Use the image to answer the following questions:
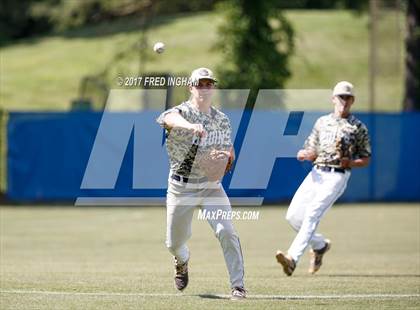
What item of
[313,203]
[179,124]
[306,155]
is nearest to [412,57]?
[306,155]

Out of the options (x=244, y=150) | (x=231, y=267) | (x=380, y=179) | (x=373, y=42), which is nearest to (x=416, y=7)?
(x=373, y=42)

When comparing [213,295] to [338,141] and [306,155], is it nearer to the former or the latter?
[306,155]

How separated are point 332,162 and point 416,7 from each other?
22.7m

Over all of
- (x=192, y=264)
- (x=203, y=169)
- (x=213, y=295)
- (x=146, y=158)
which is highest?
(x=203, y=169)

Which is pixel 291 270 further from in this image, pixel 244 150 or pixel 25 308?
pixel 244 150

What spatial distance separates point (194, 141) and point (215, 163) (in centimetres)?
30

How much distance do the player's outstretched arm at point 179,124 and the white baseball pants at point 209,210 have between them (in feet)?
2.33

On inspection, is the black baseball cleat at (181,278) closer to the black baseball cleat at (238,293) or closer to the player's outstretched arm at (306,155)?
the black baseball cleat at (238,293)

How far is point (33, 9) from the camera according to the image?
6259 centimetres

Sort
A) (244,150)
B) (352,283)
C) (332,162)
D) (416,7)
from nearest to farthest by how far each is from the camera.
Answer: (352,283), (332,162), (244,150), (416,7)

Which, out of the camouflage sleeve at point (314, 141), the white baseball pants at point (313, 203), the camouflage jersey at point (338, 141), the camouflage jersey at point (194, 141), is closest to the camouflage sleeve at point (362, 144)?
the camouflage jersey at point (338, 141)

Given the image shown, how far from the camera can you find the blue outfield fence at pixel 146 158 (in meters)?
24.5

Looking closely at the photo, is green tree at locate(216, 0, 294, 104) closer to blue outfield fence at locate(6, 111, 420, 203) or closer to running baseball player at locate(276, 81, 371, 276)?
blue outfield fence at locate(6, 111, 420, 203)

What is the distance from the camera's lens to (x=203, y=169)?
1000 cm
